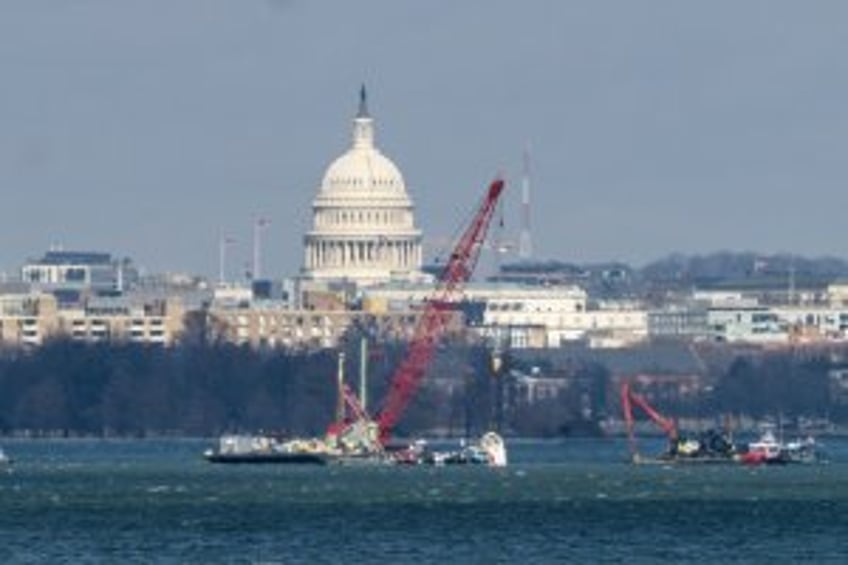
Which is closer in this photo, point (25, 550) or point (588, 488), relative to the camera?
Answer: point (25, 550)

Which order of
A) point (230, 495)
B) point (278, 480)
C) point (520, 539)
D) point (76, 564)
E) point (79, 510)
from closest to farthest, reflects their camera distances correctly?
point (76, 564), point (520, 539), point (79, 510), point (230, 495), point (278, 480)

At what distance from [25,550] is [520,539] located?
11926 mm

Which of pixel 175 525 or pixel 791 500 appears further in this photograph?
pixel 791 500

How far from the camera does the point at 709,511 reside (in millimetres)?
156125

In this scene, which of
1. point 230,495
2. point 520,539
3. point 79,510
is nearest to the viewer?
point 520,539

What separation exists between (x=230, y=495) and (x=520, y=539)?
1175 inches

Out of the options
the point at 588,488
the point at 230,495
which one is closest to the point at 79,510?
the point at 230,495

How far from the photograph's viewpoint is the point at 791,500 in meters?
165

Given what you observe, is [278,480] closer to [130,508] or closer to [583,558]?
[130,508]

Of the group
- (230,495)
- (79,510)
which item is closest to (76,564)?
(79,510)

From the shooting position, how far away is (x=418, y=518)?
151m

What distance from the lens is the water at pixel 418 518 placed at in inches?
5236

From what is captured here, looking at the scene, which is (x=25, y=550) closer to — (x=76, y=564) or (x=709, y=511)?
(x=76, y=564)

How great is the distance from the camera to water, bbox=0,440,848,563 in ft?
436
